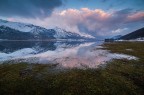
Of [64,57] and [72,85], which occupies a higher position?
[64,57]

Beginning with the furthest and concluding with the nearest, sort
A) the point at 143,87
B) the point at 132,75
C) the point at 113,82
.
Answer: the point at 132,75 → the point at 113,82 → the point at 143,87

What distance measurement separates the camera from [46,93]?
16.1 m

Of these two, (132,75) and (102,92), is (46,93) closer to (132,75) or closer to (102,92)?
(102,92)

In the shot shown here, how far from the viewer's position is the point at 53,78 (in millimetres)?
20812

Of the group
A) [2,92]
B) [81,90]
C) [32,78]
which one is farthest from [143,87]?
[2,92]

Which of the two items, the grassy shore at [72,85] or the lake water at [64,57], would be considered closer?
the grassy shore at [72,85]

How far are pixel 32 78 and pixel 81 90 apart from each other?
889 centimetres

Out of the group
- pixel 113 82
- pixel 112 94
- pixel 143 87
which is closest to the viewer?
pixel 112 94

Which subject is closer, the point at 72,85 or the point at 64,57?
the point at 72,85

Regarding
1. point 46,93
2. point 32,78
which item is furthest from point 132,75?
point 32,78

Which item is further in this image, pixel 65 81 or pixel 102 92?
pixel 65 81

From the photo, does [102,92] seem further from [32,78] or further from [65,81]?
[32,78]

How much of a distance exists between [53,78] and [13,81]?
618cm

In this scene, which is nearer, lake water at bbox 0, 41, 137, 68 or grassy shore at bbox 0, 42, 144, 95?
grassy shore at bbox 0, 42, 144, 95
